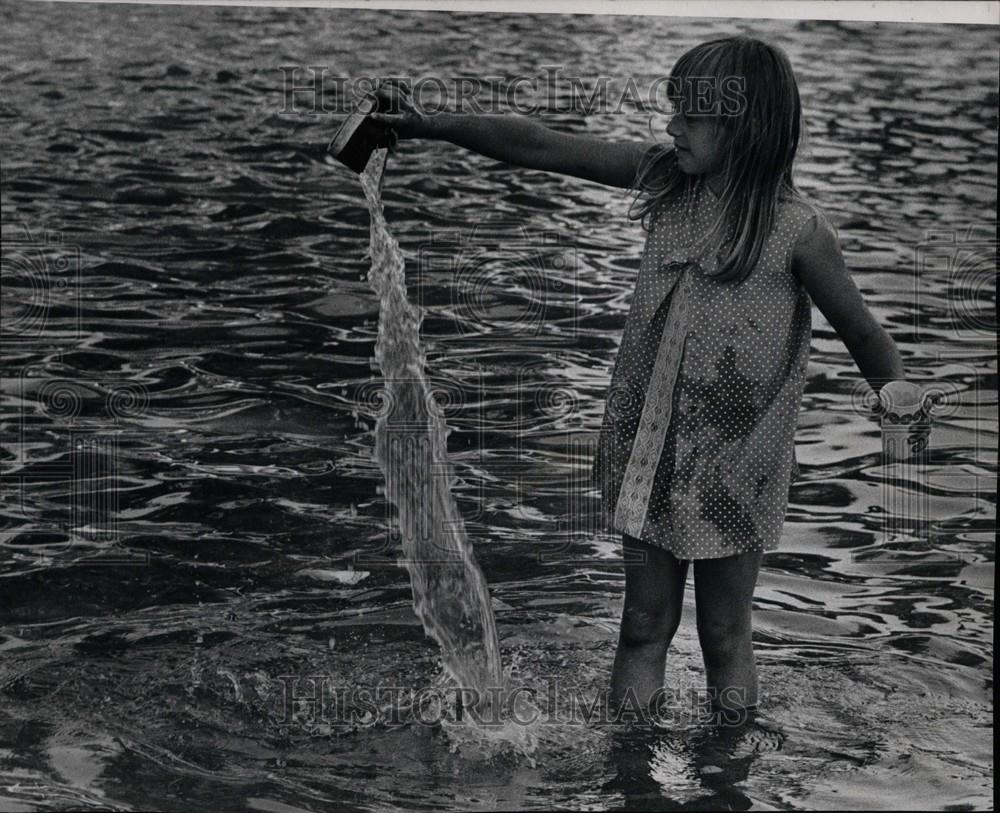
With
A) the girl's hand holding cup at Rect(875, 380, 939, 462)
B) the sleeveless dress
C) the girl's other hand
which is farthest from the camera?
the girl's other hand

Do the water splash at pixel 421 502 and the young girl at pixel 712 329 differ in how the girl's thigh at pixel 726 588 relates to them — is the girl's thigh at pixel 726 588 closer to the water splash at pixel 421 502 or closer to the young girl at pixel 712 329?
the young girl at pixel 712 329

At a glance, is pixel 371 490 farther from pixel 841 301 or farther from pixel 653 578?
pixel 841 301

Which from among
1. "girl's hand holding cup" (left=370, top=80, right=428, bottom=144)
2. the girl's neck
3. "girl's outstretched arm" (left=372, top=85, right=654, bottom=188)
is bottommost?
the girl's neck

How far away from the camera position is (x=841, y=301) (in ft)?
12.3

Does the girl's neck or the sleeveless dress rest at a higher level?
the girl's neck

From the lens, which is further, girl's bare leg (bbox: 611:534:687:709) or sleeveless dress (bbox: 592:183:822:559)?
girl's bare leg (bbox: 611:534:687:709)

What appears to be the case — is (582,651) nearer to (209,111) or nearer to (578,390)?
(578,390)

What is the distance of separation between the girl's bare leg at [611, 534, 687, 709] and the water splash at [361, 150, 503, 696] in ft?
1.27

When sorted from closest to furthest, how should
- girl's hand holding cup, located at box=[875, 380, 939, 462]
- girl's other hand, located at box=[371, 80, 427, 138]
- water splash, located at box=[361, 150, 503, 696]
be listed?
girl's hand holding cup, located at box=[875, 380, 939, 462], girl's other hand, located at box=[371, 80, 427, 138], water splash, located at box=[361, 150, 503, 696]

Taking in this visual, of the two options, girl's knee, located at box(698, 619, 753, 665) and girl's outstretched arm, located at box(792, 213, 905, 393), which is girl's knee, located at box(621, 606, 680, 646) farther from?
girl's outstretched arm, located at box(792, 213, 905, 393)

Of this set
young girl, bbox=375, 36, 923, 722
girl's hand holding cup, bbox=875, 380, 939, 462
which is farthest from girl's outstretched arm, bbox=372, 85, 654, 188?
girl's hand holding cup, bbox=875, 380, 939, 462

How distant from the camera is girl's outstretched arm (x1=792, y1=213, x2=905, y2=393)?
3.76 m

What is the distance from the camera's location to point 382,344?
4.62m

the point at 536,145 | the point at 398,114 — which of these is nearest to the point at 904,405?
the point at 536,145
